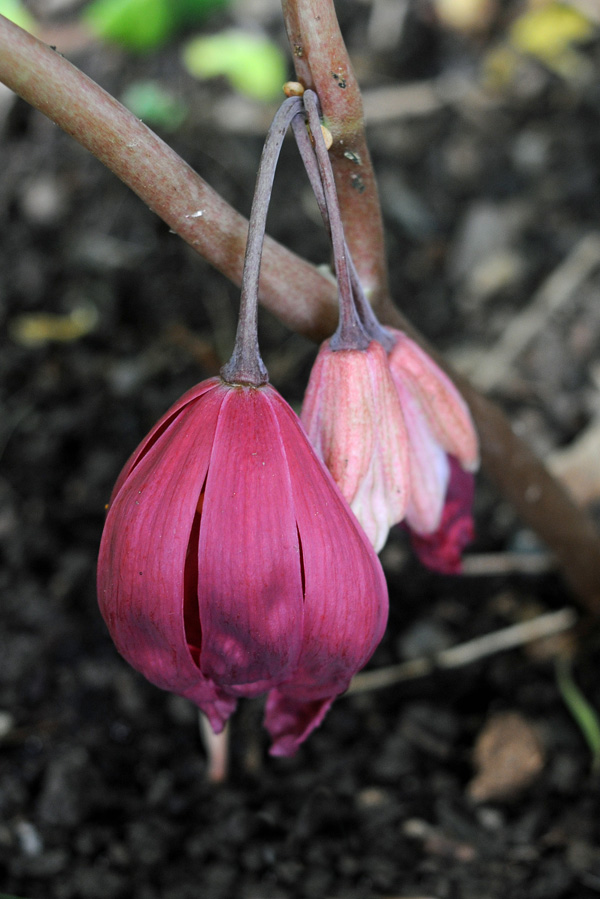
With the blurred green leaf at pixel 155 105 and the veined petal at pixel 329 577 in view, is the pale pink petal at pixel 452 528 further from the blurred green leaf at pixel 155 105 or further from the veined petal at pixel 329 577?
the blurred green leaf at pixel 155 105

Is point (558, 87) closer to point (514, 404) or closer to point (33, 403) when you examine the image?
point (514, 404)

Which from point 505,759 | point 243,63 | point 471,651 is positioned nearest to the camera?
point 505,759

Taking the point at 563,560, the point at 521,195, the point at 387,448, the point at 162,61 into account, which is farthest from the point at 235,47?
the point at 387,448

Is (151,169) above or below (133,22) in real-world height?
below

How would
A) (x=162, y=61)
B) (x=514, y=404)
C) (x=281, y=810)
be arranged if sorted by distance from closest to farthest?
(x=281, y=810) < (x=514, y=404) < (x=162, y=61)

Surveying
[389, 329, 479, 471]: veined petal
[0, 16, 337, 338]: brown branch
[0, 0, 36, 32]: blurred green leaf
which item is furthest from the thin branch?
[0, 0, 36, 32]: blurred green leaf

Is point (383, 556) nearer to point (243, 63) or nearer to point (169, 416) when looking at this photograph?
point (169, 416)

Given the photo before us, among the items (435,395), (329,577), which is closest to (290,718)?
(329,577)
